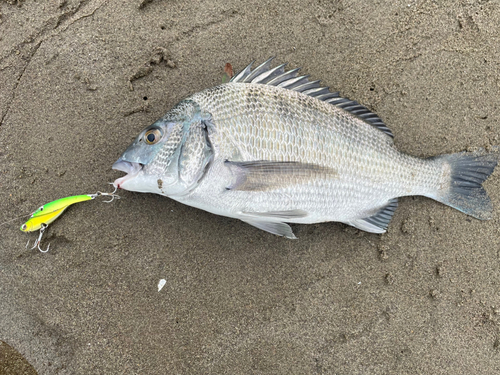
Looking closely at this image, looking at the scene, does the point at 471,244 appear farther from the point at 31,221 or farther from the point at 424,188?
the point at 31,221

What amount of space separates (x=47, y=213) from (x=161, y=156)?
3.64 ft

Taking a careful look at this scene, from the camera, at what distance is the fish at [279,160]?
1964mm

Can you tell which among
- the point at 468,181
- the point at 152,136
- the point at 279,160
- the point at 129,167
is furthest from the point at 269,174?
the point at 468,181

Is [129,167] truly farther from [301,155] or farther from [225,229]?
[301,155]

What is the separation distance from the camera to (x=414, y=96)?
8.29 ft

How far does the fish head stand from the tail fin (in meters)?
1.99

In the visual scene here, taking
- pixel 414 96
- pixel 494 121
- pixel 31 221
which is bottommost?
pixel 494 121

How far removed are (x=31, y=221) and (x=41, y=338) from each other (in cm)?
91

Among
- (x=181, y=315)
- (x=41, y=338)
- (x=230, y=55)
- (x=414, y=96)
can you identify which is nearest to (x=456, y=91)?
(x=414, y=96)

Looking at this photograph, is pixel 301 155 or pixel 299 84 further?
pixel 299 84

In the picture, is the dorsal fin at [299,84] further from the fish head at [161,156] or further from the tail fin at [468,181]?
the tail fin at [468,181]

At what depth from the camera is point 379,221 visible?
2354 millimetres

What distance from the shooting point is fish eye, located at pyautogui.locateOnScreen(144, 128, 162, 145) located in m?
1.98

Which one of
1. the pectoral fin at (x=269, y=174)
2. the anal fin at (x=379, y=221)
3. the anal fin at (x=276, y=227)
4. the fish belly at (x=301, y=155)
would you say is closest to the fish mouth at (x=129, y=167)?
the fish belly at (x=301, y=155)
